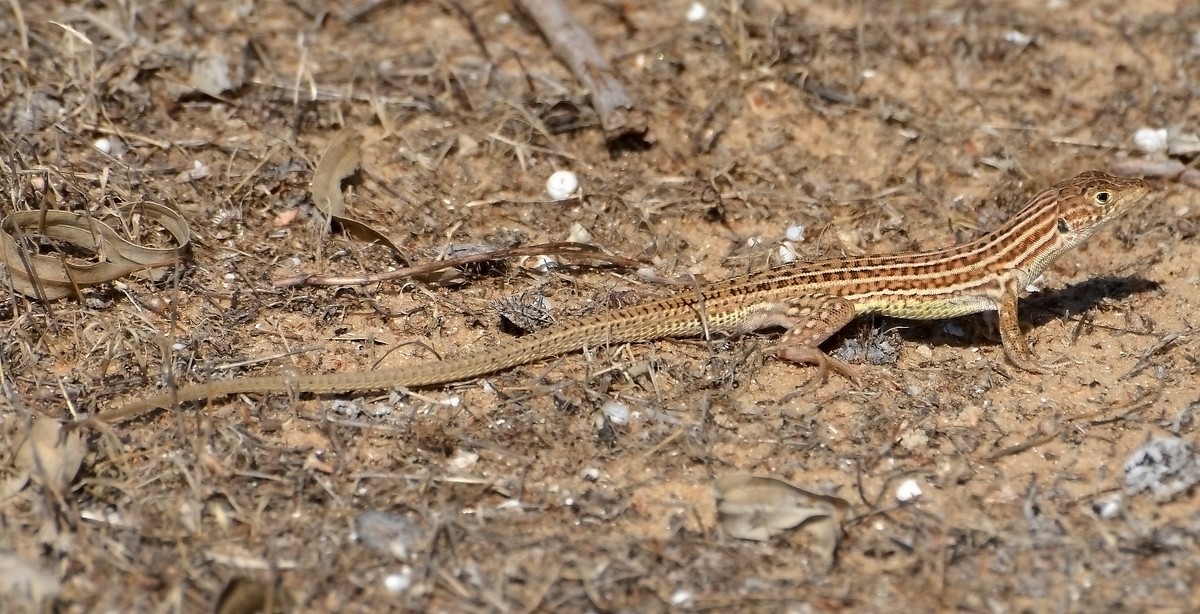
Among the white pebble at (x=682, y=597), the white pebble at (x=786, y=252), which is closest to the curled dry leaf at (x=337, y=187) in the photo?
the white pebble at (x=786, y=252)

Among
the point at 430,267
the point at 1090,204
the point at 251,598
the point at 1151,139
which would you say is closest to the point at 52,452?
the point at 251,598

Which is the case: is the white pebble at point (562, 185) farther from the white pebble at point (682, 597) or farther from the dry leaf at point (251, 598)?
the dry leaf at point (251, 598)

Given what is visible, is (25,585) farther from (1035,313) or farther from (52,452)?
(1035,313)

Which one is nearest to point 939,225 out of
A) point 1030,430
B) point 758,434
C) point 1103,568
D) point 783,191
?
point 783,191

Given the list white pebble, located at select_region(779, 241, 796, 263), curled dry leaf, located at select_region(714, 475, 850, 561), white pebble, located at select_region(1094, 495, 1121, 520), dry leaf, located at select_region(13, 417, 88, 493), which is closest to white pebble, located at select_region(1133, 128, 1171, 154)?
white pebble, located at select_region(779, 241, 796, 263)

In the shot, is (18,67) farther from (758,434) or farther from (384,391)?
(758,434)
